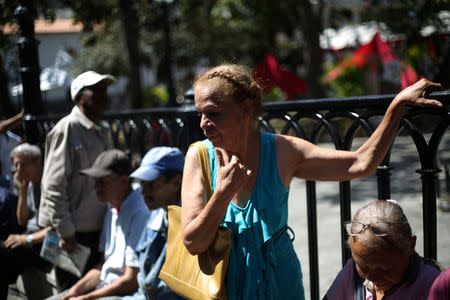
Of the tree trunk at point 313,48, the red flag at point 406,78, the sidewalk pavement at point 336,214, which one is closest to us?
the red flag at point 406,78

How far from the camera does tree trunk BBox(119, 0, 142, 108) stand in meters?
15.4

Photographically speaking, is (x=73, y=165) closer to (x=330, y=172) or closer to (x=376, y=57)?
(x=330, y=172)

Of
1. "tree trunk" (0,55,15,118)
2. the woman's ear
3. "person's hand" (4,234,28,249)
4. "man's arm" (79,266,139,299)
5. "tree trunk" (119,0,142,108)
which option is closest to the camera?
the woman's ear

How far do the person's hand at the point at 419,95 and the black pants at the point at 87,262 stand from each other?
111 inches

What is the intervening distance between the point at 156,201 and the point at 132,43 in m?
14.0

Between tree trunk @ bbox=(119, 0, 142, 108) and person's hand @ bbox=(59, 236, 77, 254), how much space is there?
12.2 m

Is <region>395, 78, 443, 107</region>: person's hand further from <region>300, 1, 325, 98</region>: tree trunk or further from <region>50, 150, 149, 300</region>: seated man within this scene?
<region>300, 1, 325, 98</region>: tree trunk

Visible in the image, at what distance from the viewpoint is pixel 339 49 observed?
843 inches

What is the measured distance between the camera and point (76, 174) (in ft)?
12.8

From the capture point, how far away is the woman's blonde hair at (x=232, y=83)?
2.10 meters

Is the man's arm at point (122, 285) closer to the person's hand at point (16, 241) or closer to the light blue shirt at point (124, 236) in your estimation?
the light blue shirt at point (124, 236)

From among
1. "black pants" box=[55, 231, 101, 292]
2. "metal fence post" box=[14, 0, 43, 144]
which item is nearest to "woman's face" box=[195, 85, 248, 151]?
"black pants" box=[55, 231, 101, 292]

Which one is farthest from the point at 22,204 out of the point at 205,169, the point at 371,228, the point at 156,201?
the point at 371,228

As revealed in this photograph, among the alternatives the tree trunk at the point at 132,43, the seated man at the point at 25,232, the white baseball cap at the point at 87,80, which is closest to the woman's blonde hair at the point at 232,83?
the white baseball cap at the point at 87,80
